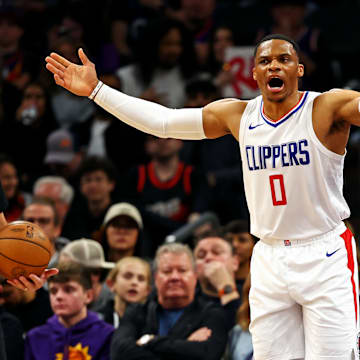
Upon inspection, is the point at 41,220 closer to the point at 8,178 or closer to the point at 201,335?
the point at 8,178

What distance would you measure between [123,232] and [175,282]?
136 cm

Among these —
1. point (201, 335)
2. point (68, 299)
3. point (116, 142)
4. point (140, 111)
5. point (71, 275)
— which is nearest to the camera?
point (140, 111)

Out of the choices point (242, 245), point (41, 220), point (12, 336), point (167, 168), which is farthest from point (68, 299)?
point (167, 168)

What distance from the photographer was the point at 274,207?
4953mm

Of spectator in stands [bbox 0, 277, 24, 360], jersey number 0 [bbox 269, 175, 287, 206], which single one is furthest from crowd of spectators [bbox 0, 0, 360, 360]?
jersey number 0 [bbox 269, 175, 287, 206]

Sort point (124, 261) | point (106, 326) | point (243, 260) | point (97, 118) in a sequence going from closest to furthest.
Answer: point (106, 326)
point (124, 261)
point (243, 260)
point (97, 118)

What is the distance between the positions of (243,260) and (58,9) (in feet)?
16.7

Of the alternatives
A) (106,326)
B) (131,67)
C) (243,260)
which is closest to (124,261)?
(106,326)

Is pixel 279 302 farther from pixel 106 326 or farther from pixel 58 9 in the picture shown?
pixel 58 9

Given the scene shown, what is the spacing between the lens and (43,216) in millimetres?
8445

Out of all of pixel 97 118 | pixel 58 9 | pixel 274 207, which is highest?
pixel 58 9

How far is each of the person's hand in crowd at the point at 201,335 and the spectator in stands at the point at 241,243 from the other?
1115 millimetres

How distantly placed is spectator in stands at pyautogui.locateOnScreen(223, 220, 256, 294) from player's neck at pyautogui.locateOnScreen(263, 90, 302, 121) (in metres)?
2.96

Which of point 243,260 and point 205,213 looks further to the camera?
point 205,213
